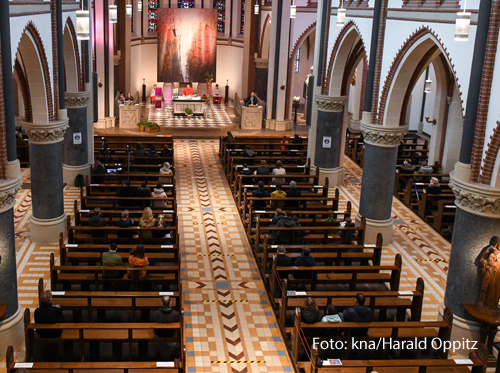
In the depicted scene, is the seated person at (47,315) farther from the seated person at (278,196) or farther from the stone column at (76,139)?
the stone column at (76,139)

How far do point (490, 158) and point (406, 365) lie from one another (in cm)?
408

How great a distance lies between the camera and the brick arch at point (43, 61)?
1354cm

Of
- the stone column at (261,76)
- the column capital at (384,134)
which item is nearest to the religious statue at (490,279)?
the column capital at (384,134)

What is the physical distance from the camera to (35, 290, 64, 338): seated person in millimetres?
10477

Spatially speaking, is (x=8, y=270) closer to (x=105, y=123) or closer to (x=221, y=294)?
(x=221, y=294)

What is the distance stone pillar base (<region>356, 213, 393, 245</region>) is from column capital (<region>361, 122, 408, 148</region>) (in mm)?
2225

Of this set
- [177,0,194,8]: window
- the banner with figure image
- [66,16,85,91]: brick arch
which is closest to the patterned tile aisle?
the banner with figure image

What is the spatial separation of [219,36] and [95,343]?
104 feet

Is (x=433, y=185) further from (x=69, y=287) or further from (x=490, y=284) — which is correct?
(x=69, y=287)

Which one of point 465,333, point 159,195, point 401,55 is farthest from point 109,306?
point 401,55

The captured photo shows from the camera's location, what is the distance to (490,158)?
11.2 m

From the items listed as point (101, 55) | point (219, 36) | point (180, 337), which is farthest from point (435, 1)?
point (219, 36)

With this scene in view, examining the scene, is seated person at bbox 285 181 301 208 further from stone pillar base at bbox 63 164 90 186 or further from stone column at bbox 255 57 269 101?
stone column at bbox 255 57 269 101

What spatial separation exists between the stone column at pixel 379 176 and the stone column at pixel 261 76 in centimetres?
1888
